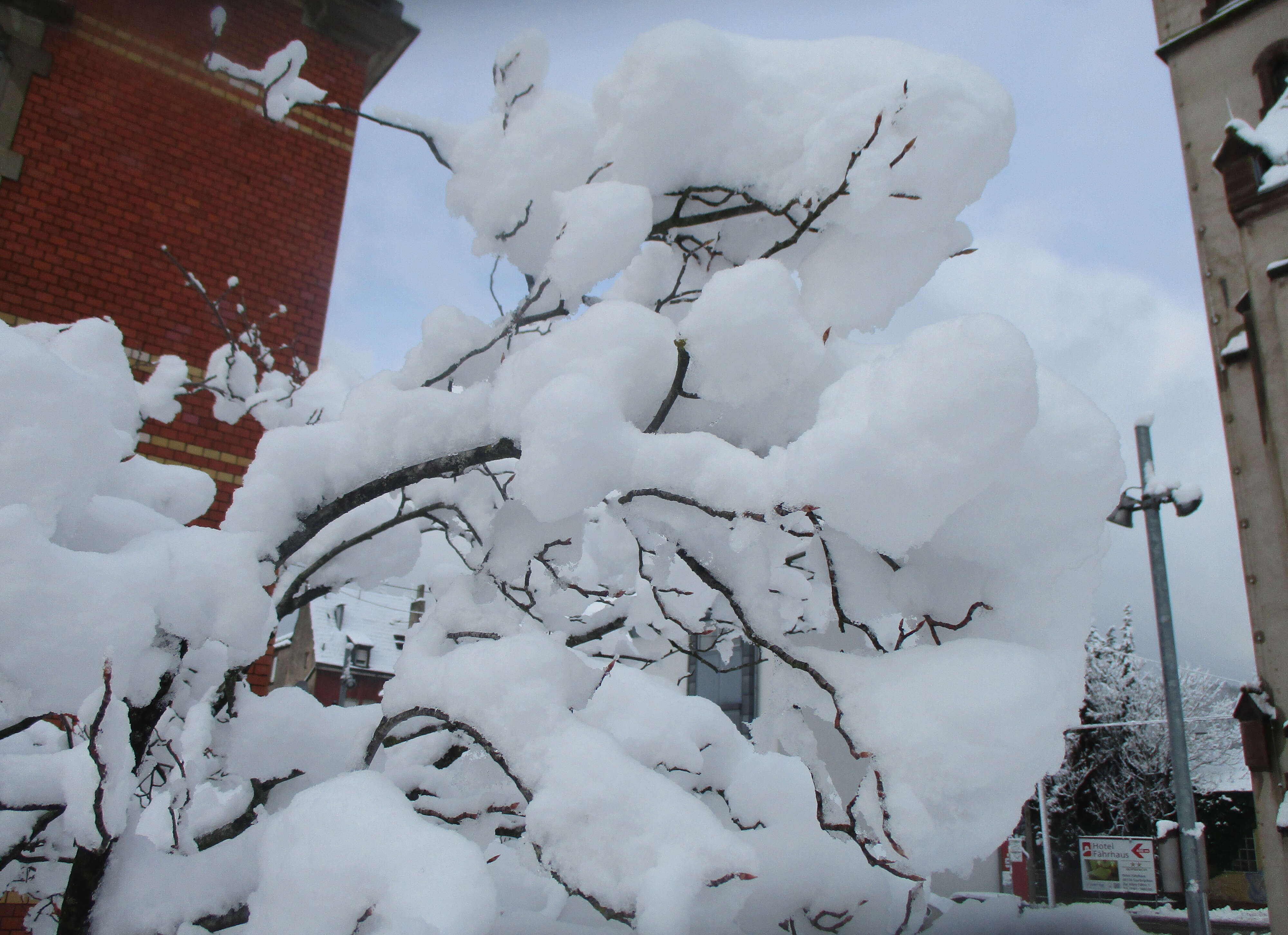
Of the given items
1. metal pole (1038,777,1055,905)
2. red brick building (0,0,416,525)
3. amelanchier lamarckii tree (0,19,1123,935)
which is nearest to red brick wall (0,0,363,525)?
red brick building (0,0,416,525)

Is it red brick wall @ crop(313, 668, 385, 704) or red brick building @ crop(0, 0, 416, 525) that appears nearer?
red brick building @ crop(0, 0, 416, 525)

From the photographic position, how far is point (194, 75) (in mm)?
6191

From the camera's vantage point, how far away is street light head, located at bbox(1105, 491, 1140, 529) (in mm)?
9773

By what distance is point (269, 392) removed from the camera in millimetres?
4391

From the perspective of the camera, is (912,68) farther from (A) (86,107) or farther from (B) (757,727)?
(A) (86,107)

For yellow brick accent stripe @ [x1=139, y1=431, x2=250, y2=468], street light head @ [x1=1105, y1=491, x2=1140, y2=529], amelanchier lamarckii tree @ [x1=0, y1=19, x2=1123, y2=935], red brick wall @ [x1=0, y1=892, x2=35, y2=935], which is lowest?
red brick wall @ [x1=0, y1=892, x2=35, y2=935]

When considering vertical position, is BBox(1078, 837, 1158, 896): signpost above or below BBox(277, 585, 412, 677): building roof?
below

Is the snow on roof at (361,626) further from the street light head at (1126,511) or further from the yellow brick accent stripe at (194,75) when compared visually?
the street light head at (1126,511)


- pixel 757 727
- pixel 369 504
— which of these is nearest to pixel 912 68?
pixel 757 727

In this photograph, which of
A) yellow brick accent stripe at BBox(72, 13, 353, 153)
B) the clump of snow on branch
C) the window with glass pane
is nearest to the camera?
the clump of snow on branch

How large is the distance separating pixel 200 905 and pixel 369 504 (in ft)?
6.79

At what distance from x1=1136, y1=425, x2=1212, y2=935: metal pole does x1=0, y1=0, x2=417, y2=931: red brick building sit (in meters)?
9.09

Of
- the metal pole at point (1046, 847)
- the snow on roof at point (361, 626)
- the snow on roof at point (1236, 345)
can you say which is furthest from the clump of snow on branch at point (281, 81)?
the snow on roof at point (361, 626)

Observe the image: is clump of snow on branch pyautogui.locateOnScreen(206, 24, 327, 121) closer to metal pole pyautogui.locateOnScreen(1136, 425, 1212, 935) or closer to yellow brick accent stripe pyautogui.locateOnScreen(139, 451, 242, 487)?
yellow brick accent stripe pyautogui.locateOnScreen(139, 451, 242, 487)
